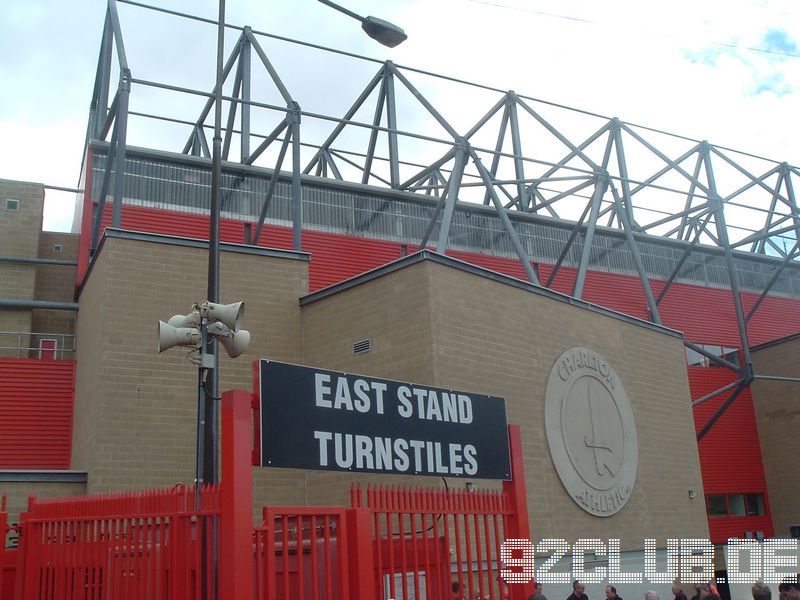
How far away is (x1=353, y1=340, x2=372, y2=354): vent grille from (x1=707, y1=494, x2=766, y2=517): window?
55.4ft

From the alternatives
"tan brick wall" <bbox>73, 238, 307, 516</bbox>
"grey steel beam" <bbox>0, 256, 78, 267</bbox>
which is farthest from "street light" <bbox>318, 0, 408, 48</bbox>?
"grey steel beam" <bbox>0, 256, 78, 267</bbox>

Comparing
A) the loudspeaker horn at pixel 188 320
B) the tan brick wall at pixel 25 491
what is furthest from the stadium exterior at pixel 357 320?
the loudspeaker horn at pixel 188 320

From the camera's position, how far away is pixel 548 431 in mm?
17953

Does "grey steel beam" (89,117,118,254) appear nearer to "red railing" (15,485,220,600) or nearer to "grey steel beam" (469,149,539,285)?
"grey steel beam" (469,149,539,285)

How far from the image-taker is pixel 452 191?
23844 mm

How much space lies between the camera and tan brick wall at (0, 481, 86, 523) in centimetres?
1650

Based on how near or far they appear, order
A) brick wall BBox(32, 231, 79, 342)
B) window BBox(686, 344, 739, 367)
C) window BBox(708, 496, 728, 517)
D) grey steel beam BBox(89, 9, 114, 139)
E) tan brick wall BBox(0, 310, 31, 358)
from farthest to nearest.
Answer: window BBox(686, 344, 739, 367) < window BBox(708, 496, 728, 517) < grey steel beam BBox(89, 9, 114, 139) < brick wall BBox(32, 231, 79, 342) < tan brick wall BBox(0, 310, 31, 358)

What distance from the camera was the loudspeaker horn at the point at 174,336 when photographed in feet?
29.8

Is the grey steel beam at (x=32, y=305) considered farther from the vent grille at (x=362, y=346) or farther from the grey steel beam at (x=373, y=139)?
the grey steel beam at (x=373, y=139)

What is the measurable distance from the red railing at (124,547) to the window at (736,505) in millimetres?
25020

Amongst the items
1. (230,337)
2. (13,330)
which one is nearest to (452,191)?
(13,330)

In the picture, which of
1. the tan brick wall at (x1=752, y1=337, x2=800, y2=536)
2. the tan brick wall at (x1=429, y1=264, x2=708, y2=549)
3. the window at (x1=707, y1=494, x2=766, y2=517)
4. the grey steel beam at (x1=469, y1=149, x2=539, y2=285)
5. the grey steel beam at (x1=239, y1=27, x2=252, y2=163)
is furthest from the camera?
the tan brick wall at (x1=752, y1=337, x2=800, y2=536)

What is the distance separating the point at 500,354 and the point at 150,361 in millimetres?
Answer: 6929

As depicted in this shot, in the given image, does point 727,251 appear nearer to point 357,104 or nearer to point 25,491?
point 357,104
